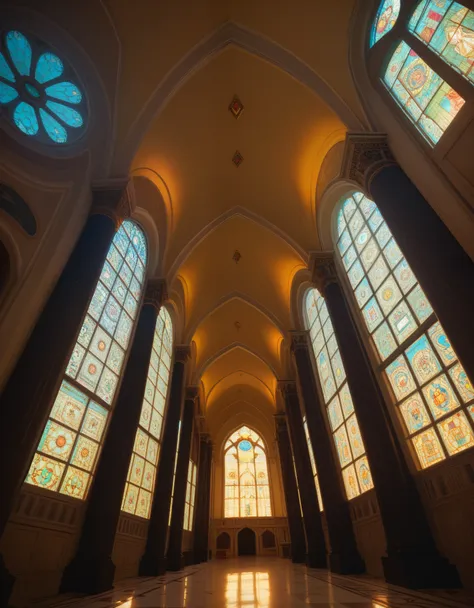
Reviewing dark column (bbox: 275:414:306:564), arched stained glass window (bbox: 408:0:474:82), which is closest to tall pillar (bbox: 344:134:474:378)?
arched stained glass window (bbox: 408:0:474:82)

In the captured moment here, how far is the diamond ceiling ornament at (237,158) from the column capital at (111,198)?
379cm

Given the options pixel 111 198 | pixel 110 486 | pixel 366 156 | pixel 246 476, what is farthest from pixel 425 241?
pixel 246 476

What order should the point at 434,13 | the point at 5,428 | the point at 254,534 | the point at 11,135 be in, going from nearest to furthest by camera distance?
1. the point at 5,428
2. the point at 434,13
3. the point at 11,135
4. the point at 254,534

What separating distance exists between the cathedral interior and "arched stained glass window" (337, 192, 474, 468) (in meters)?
0.04

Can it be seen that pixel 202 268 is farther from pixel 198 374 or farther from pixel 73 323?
pixel 73 323

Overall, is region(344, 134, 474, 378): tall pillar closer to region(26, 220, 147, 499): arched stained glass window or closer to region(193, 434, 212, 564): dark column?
region(26, 220, 147, 499): arched stained glass window

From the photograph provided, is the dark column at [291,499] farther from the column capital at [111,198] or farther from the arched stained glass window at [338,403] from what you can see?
the column capital at [111,198]

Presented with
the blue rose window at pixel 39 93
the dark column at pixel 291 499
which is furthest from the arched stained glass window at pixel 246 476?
the blue rose window at pixel 39 93

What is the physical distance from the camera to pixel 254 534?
57.6ft

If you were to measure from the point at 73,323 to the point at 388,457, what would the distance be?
17.0 ft

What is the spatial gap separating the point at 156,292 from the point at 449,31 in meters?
7.38

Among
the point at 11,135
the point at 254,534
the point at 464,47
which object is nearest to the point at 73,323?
the point at 11,135

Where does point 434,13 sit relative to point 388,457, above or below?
above

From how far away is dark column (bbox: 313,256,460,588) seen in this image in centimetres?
382
